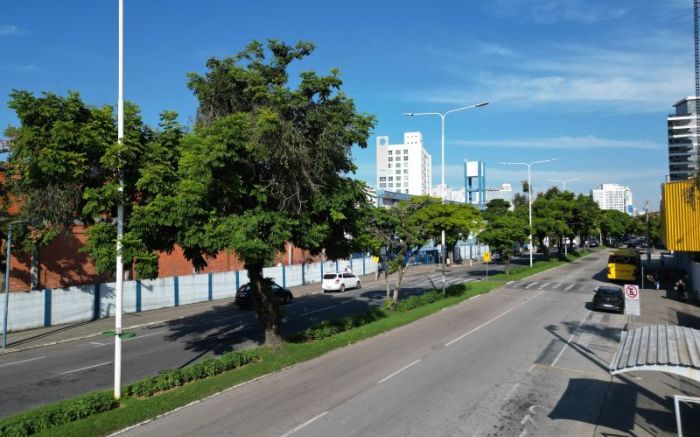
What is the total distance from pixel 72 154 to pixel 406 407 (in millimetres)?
9628

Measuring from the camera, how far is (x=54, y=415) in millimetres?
10086

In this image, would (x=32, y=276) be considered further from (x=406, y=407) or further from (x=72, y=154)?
(x=406, y=407)

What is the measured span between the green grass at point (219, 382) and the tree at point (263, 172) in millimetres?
1295

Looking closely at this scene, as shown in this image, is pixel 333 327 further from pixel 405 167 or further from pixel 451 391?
pixel 405 167

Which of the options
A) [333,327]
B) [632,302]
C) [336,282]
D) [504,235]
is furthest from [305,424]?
[504,235]

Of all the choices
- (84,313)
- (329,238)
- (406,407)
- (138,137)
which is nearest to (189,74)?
(138,137)

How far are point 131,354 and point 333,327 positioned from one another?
7670mm

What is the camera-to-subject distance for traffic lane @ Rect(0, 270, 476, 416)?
14234 mm

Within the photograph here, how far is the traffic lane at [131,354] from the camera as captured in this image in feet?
46.7

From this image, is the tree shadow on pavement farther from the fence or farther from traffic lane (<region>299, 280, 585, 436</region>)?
the fence

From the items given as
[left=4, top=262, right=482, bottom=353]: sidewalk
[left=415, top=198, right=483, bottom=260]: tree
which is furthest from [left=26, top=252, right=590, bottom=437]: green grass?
[left=4, top=262, right=482, bottom=353]: sidewalk

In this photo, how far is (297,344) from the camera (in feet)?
57.4

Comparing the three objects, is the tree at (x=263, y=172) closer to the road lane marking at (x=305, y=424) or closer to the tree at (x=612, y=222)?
the road lane marking at (x=305, y=424)

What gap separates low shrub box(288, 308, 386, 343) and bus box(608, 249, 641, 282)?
2646cm
